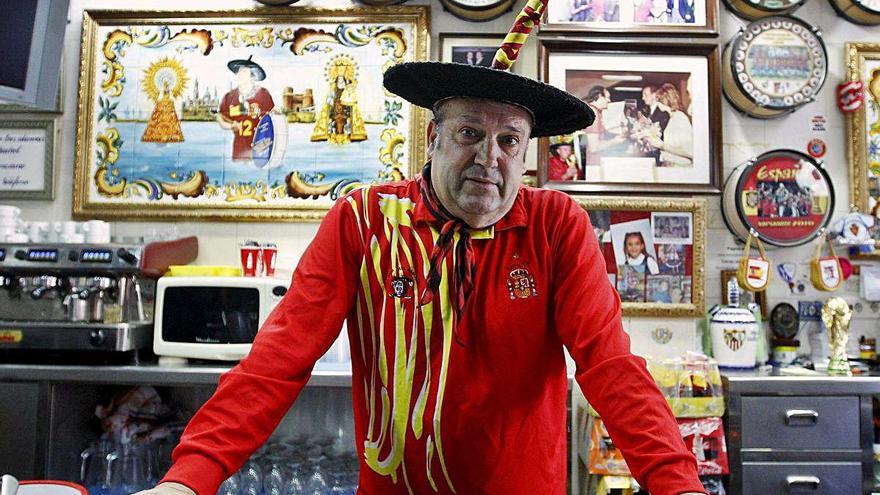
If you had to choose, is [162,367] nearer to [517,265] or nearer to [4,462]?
[4,462]

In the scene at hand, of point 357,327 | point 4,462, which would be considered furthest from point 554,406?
point 4,462

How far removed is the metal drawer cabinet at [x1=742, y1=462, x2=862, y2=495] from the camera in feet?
8.28

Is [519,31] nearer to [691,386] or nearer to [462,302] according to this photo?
[462,302]

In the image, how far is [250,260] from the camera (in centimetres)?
299

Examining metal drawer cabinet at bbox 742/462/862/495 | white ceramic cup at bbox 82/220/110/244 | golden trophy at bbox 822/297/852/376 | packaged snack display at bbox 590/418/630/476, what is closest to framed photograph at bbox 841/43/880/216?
golden trophy at bbox 822/297/852/376

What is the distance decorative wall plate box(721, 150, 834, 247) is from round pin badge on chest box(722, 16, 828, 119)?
11.0 inches

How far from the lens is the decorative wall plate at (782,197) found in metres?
3.14

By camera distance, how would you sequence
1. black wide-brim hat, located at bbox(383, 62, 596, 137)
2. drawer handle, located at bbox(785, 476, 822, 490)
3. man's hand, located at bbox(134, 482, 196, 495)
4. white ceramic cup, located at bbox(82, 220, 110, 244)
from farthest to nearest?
white ceramic cup, located at bbox(82, 220, 110, 244) < drawer handle, located at bbox(785, 476, 822, 490) < black wide-brim hat, located at bbox(383, 62, 596, 137) < man's hand, located at bbox(134, 482, 196, 495)

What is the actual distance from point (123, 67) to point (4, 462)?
2.01m

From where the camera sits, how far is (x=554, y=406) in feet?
5.23

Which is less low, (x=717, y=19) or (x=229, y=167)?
(x=717, y=19)

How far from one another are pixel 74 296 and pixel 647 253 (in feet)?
8.65

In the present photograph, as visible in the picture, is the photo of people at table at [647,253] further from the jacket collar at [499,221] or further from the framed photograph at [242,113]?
the jacket collar at [499,221]

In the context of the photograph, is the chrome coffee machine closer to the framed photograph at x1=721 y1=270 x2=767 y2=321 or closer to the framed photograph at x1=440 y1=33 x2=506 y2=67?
the framed photograph at x1=440 y1=33 x2=506 y2=67
